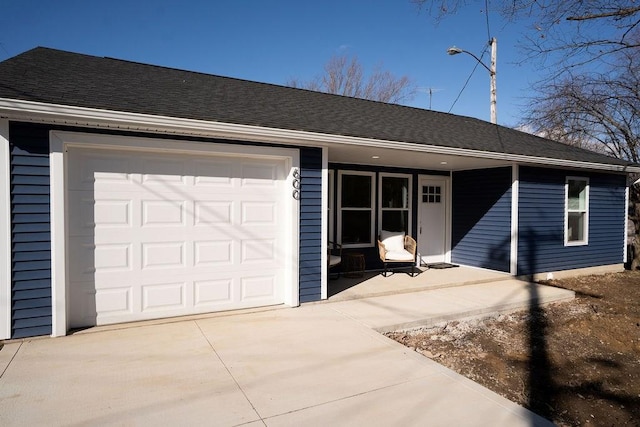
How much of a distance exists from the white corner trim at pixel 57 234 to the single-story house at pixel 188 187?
0.04ft

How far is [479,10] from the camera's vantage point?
5.87 meters

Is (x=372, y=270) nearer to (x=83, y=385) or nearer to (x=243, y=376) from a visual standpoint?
(x=243, y=376)

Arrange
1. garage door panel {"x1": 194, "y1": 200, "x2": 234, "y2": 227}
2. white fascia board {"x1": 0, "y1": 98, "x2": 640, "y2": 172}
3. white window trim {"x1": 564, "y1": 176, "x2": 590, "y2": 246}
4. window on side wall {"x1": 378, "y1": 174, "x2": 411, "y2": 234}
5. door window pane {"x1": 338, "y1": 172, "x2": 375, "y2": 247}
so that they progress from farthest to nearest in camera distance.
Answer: white window trim {"x1": 564, "y1": 176, "x2": 590, "y2": 246} < window on side wall {"x1": 378, "y1": 174, "x2": 411, "y2": 234} < door window pane {"x1": 338, "y1": 172, "x2": 375, "y2": 247} < garage door panel {"x1": 194, "y1": 200, "x2": 234, "y2": 227} < white fascia board {"x1": 0, "y1": 98, "x2": 640, "y2": 172}

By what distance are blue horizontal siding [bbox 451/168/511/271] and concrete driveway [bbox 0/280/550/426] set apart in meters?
4.81

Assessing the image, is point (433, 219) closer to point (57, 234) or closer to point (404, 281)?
point (404, 281)

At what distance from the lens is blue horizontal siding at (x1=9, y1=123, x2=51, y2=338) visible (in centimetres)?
400

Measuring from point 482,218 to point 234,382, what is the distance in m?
6.87

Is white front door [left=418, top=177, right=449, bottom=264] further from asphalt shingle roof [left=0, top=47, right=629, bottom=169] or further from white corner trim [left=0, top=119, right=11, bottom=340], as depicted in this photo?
white corner trim [left=0, top=119, right=11, bottom=340]

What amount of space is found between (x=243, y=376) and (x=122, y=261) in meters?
2.24

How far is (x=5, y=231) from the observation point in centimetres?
395

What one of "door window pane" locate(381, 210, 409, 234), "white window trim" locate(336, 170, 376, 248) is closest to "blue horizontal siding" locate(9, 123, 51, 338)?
"white window trim" locate(336, 170, 376, 248)

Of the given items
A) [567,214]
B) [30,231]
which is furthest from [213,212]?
[567,214]

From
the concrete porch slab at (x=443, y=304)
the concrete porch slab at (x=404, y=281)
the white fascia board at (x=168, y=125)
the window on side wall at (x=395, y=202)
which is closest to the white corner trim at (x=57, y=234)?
the white fascia board at (x=168, y=125)

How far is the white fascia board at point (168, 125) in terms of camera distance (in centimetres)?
379
